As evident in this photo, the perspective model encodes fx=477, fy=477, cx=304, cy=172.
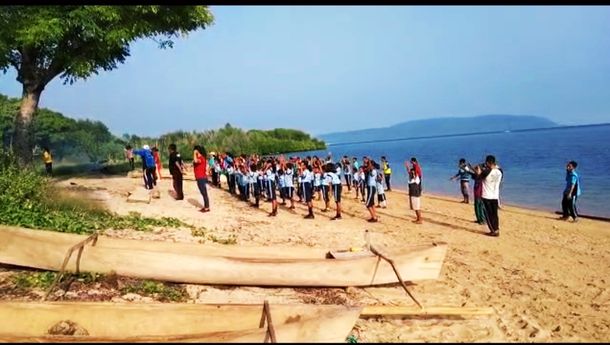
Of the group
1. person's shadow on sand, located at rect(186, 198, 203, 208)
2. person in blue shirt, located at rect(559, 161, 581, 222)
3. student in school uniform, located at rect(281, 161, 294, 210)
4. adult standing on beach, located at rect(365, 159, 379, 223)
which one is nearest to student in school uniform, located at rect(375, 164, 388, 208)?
adult standing on beach, located at rect(365, 159, 379, 223)

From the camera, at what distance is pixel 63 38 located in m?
17.5

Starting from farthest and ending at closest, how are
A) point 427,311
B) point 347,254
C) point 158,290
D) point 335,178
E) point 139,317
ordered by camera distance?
point 335,178, point 347,254, point 158,290, point 427,311, point 139,317

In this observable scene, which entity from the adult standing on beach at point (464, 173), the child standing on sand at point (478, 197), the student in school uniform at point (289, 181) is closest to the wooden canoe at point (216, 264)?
the child standing on sand at point (478, 197)

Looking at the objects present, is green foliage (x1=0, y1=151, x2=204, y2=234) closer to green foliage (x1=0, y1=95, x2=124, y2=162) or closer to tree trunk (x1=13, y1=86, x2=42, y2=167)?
tree trunk (x1=13, y1=86, x2=42, y2=167)

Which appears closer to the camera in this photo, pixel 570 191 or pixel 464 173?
pixel 570 191

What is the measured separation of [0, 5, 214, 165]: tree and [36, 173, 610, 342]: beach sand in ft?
13.2

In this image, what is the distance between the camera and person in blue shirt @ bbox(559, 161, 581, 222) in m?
15.0

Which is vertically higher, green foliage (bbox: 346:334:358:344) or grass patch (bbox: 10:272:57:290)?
grass patch (bbox: 10:272:57:290)

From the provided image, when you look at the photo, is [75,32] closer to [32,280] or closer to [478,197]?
[32,280]

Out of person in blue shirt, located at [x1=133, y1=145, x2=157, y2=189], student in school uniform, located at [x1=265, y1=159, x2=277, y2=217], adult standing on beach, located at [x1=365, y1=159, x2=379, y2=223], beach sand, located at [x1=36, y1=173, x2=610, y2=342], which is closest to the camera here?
beach sand, located at [x1=36, y1=173, x2=610, y2=342]

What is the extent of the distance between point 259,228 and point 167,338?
26.8 ft

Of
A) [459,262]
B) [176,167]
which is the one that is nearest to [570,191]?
[459,262]

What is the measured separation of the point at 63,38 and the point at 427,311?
1677 cm

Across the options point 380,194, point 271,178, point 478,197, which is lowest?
point 380,194
